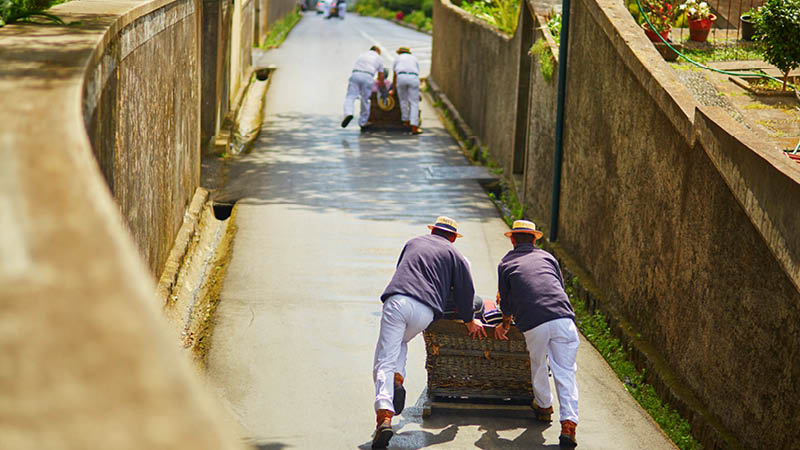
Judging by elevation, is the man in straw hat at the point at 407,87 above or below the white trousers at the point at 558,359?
above

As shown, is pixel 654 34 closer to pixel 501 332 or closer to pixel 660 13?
pixel 660 13

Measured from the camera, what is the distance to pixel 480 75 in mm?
19688

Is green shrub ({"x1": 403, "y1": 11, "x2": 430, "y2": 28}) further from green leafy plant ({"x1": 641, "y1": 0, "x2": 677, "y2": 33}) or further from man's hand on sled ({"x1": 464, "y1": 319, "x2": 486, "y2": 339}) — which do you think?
man's hand on sled ({"x1": 464, "y1": 319, "x2": 486, "y2": 339})

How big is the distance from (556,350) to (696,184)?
1.77 meters

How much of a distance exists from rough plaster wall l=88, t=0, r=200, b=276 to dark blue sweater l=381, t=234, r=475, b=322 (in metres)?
2.08

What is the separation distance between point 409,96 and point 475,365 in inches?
522

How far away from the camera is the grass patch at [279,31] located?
36806 millimetres

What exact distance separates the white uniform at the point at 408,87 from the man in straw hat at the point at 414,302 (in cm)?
1289

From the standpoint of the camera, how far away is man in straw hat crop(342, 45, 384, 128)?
20.4 metres

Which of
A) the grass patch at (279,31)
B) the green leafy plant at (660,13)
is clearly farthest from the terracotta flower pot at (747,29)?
the grass patch at (279,31)

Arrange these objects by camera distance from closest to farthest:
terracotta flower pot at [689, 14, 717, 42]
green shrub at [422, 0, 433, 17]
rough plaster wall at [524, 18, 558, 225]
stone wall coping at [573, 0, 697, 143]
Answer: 1. stone wall coping at [573, 0, 697, 143]
2. rough plaster wall at [524, 18, 558, 225]
3. terracotta flower pot at [689, 14, 717, 42]
4. green shrub at [422, 0, 433, 17]

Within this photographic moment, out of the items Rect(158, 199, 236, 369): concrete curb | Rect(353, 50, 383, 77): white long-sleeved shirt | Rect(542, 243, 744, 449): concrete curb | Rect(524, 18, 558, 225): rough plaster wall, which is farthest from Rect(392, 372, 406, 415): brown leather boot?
Rect(353, 50, 383, 77): white long-sleeved shirt

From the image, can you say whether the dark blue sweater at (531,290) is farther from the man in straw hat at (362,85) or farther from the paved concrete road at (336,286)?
the man in straw hat at (362,85)

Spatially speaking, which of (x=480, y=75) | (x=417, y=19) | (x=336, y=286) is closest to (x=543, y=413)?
(x=336, y=286)
